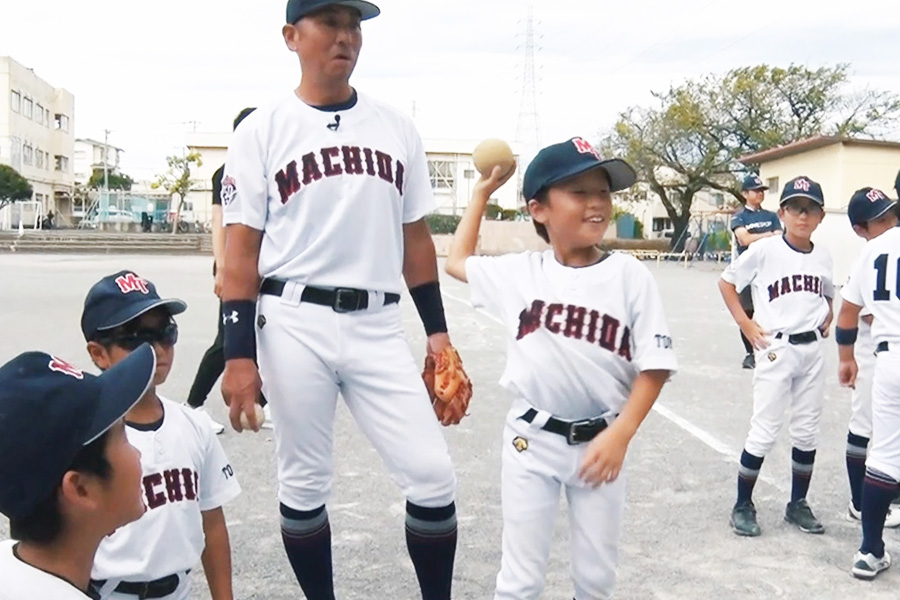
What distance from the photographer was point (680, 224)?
4669 cm

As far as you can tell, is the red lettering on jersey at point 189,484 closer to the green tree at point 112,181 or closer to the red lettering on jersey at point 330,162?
the red lettering on jersey at point 330,162

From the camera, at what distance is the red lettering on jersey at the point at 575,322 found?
10.2 feet

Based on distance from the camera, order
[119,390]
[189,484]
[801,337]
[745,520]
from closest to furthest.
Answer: [119,390] → [189,484] → [745,520] → [801,337]

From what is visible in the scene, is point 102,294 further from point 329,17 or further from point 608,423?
point 608,423

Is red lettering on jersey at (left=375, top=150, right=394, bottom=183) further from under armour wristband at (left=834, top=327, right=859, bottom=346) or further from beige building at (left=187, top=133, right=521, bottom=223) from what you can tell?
beige building at (left=187, top=133, right=521, bottom=223)

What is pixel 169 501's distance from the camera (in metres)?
2.85

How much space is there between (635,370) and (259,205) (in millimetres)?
1471

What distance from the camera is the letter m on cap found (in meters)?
3.06

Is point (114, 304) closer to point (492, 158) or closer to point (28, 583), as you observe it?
point (28, 583)

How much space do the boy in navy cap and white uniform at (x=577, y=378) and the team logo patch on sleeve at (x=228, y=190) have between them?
1.09m

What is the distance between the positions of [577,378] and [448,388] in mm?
576

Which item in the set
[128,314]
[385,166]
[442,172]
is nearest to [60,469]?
[128,314]

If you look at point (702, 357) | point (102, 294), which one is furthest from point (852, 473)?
point (702, 357)

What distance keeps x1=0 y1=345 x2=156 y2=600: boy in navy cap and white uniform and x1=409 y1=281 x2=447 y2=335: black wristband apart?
1.84 m
